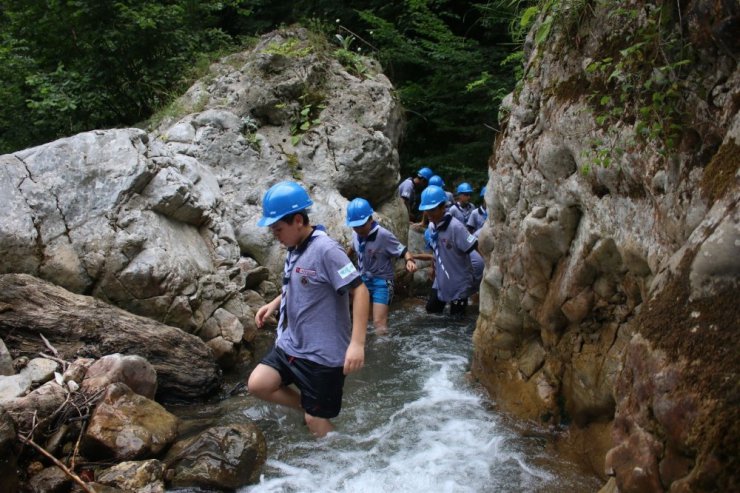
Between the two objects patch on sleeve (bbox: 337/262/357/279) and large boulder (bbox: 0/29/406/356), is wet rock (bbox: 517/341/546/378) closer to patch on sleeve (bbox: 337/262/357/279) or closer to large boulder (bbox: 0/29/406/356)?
patch on sleeve (bbox: 337/262/357/279)

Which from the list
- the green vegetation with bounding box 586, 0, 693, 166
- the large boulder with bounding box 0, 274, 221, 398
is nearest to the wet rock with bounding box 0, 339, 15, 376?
the large boulder with bounding box 0, 274, 221, 398

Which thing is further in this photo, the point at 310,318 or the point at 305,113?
the point at 305,113

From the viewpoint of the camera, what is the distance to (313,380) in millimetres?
4480

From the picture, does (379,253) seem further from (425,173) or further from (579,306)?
(425,173)

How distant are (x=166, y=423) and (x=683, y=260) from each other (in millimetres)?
4099

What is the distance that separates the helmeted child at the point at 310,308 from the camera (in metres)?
4.28

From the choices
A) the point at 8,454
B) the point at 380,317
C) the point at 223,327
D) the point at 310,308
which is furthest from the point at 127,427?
the point at 380,317

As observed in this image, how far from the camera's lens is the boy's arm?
4055 mm

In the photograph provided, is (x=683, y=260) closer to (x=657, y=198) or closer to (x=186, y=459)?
(x=657, y=198)

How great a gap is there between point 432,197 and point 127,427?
4.88m

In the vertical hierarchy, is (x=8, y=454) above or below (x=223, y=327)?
above

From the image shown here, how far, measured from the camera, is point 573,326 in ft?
15.5

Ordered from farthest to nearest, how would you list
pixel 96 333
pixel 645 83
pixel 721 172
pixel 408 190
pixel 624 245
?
1. pixel 408 190
2. pixel 96 333
3. pixel 624 245
4. pixel 645 83
5. pixel 721 172

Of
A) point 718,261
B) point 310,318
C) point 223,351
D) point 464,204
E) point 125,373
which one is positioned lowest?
point 223,351
